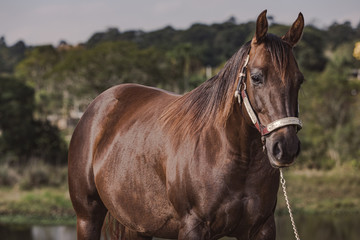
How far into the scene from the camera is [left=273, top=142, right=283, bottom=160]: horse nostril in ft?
6.45

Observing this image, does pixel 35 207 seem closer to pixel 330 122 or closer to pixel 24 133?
pixel 24 133

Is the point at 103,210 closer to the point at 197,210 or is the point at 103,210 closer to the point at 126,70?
the point at 197,210

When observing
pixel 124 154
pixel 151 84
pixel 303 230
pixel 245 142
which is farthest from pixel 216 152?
pixel 151 84

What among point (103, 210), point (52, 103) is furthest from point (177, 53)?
point (103, 210)

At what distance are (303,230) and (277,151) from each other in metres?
13.1

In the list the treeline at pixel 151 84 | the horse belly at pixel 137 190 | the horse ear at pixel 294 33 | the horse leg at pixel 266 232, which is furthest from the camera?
the treeline at pixel 151 84

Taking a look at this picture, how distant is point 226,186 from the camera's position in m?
2.31

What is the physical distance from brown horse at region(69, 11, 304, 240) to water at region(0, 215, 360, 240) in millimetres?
10545

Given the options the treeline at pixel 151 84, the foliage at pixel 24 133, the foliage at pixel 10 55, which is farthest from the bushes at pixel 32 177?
the foliage at pixel 10 55

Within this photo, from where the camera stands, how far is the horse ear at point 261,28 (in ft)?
7.00

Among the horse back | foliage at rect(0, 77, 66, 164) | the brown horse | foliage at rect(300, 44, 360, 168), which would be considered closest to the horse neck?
the brown horse

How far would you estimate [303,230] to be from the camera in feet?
47.0

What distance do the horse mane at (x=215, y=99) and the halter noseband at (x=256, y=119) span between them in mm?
73

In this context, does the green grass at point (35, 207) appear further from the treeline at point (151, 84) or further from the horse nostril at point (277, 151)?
the horse nostril at point (277, 151)
